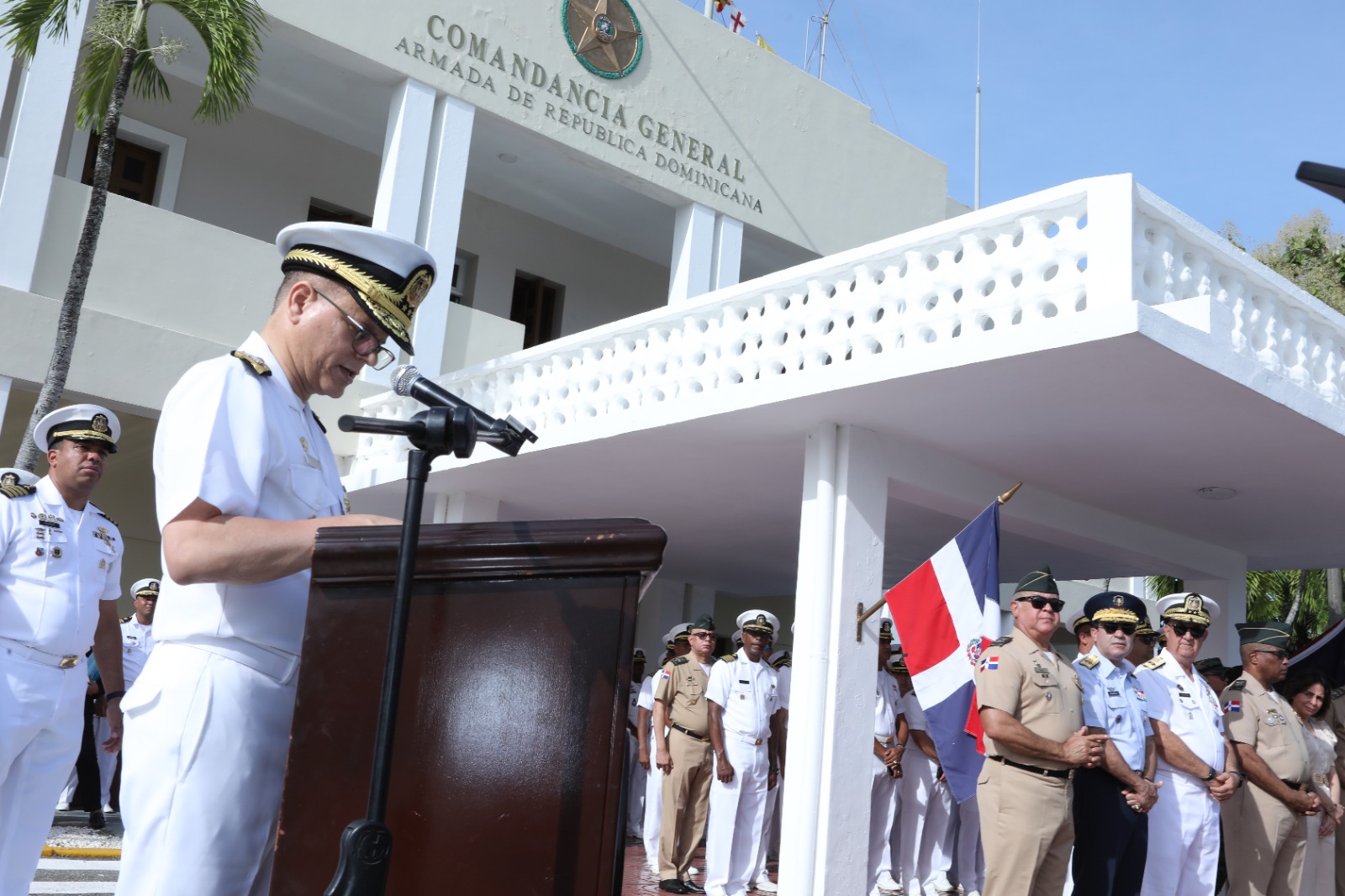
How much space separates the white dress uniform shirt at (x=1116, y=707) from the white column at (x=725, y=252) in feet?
30.1

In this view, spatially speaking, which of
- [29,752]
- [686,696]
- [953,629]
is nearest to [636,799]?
[686,696]

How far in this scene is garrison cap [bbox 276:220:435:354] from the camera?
6.57ft

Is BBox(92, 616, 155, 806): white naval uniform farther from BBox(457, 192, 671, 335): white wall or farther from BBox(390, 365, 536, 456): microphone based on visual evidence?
BBox(390, 365, 536, 456): microphone

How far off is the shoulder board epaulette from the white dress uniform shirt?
5.79 meters

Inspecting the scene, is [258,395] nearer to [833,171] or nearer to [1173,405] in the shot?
[1173,405]

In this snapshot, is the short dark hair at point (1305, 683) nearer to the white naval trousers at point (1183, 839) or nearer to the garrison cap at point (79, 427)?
the white naval trousers at point (1183, 839)

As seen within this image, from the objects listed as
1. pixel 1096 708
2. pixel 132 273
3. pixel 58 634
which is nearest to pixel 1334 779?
pixel 1096 708

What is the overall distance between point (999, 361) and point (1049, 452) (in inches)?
79.9

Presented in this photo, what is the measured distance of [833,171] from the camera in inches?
666

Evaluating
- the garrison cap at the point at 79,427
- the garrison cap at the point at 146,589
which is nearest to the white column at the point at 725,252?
the garrison cap at the point at 146,589

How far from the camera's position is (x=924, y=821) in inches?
416

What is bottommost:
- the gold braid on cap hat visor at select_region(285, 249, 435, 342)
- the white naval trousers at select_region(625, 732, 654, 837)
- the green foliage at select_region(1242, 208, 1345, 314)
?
the white naval trousers at select_region(625, 732, 654, 837)

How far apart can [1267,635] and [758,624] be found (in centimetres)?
382

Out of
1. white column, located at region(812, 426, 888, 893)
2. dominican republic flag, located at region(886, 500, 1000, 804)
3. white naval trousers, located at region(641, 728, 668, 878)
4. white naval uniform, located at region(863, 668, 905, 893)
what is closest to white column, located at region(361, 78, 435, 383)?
white naval trousers, located at region(641, 728, 668, 878)
